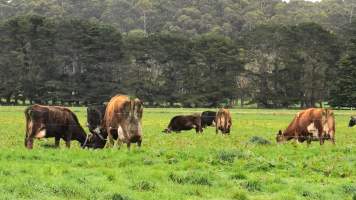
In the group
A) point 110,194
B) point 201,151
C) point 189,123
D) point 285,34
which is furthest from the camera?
point 285,34

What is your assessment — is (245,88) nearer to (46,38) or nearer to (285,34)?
(285,34)

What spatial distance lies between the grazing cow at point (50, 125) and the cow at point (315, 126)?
26.2 feet

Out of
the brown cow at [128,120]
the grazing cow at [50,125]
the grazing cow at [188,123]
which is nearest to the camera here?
the grazing cow at [50,125]

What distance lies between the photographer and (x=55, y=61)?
82.1 m

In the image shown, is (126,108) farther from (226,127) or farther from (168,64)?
(168,64)

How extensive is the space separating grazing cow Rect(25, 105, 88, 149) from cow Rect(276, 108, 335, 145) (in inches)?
315

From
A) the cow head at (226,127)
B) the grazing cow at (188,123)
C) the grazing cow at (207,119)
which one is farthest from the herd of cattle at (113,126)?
the grazing cow at (207,119)

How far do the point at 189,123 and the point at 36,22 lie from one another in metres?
Result: 55.6

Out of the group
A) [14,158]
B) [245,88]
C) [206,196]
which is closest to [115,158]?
[14,158]

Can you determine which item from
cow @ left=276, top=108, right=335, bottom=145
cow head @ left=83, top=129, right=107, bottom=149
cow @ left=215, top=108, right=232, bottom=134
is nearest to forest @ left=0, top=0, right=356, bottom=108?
cow @ left=215, top=108, right=232, bottom=134

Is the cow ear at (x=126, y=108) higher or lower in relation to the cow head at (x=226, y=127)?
higher

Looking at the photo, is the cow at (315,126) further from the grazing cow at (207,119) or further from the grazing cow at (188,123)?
the grazing cow at (207,119)

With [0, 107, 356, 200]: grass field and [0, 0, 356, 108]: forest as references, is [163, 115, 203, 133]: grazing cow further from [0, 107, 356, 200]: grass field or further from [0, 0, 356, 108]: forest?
[0, 0, 356, 108]: forest

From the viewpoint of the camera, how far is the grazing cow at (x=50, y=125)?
17203mm
